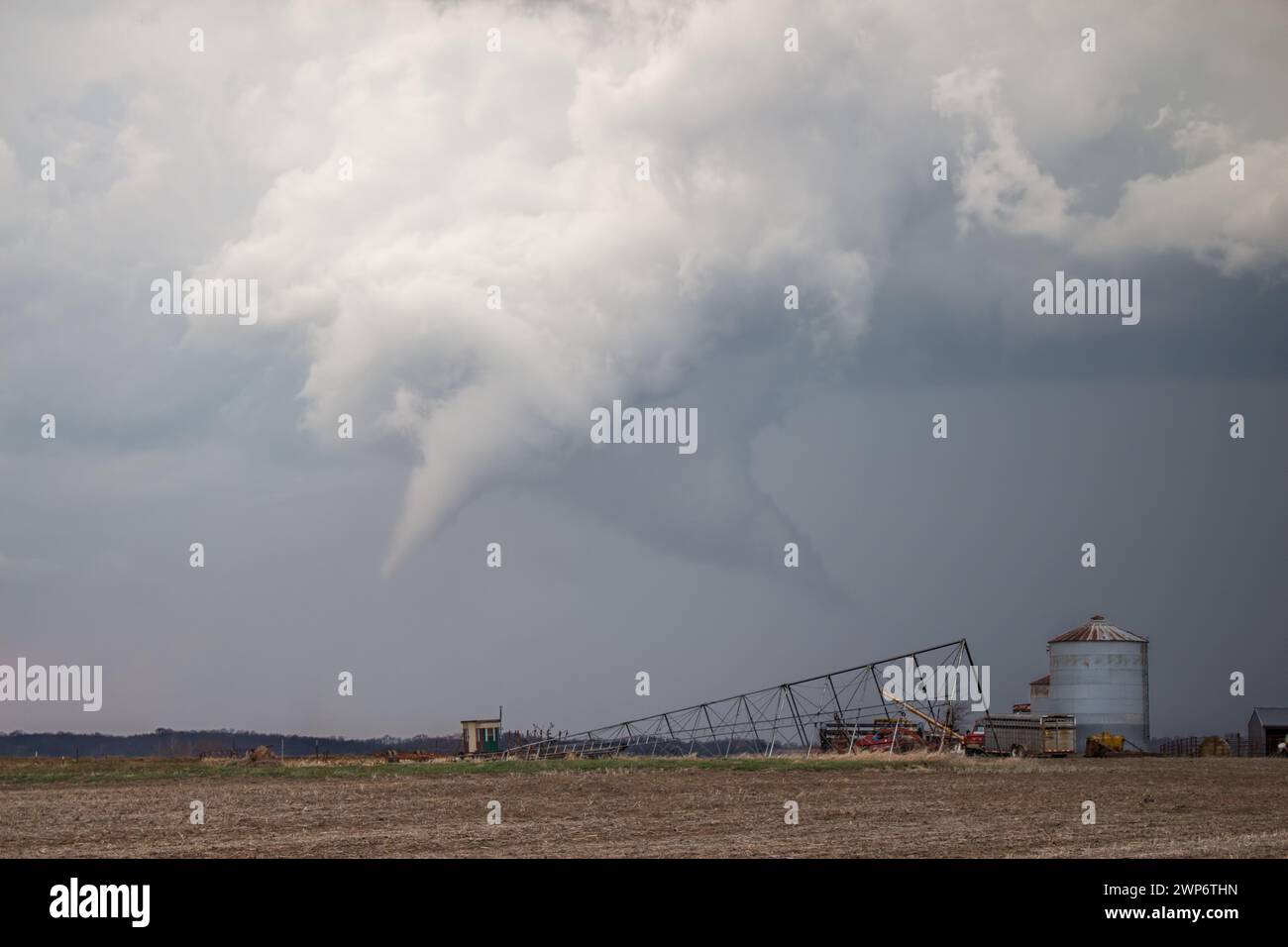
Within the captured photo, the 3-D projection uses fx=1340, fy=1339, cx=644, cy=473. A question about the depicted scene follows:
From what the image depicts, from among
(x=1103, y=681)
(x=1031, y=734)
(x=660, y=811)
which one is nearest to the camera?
(x=660, y=811)

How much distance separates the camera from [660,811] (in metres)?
32.7

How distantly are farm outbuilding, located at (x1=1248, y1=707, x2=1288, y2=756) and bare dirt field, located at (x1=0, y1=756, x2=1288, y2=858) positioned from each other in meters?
53.5

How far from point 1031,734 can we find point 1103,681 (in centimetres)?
827

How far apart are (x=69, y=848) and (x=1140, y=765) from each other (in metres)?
50.7

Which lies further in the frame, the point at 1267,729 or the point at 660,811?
the point at 1267,729

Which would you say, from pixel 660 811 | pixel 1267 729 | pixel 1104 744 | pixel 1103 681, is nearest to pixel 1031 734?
pixel 1104 744

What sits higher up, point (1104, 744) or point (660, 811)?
point (660, 811)

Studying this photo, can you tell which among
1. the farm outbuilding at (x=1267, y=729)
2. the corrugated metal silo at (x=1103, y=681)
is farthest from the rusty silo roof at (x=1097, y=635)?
the farm outbuilding at (x=1267, y=729)

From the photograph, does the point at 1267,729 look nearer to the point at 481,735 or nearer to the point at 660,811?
the point at 481,735

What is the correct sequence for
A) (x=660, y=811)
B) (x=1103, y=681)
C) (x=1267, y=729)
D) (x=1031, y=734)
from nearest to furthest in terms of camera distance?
(x=660, y=811) < (x=1031, y=734) < (x=1103, y=681) < (x=1267, y=729)

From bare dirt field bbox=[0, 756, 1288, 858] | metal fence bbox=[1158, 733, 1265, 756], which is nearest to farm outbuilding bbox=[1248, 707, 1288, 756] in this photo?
metal fence bbox=[1158, 733, 1265, 756]

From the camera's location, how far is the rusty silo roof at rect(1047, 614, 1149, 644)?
86.6 m

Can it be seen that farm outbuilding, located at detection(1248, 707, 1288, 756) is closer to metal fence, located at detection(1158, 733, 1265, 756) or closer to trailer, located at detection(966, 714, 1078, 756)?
metal fence, located at detection(1158, 733, 1265, 756)
